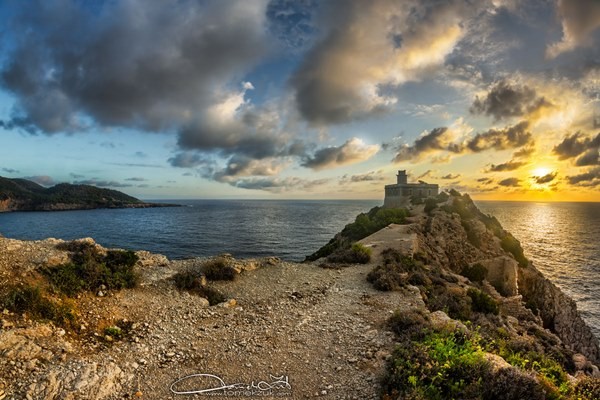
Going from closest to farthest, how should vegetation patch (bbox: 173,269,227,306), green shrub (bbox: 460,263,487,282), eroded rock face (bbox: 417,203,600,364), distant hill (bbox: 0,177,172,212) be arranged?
vegetation patch (bbox: 173,269,227,306) → eroded rock face (bbox: 417,203,600,364) → green shrub (bbox: 460,263,487,282) → distant hill (bbox: 0,177,172,212)

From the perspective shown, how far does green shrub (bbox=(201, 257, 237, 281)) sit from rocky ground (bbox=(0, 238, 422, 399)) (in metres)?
0.74

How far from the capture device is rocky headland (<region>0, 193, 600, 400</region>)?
819 centimetres

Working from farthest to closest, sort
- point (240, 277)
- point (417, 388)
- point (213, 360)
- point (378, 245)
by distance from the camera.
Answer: point (378, 245) < point (240, 277) < point (213, 360) < point (417, 388)

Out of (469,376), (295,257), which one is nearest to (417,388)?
(469,376)

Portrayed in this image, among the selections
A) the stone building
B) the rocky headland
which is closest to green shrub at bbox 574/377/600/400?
the rocky headland

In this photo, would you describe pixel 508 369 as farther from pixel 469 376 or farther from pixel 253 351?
pixel 253 351

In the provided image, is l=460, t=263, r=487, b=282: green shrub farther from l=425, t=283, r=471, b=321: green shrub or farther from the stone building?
the stone building

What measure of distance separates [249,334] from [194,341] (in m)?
1.87

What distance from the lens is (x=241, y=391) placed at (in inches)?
330

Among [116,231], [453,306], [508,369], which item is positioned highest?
[508,369]

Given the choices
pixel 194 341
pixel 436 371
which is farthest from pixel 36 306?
pixel 436 371

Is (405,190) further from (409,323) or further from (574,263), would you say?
(409,323)

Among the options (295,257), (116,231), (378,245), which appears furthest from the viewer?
(116,231)

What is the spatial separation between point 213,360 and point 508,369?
7952 mm
